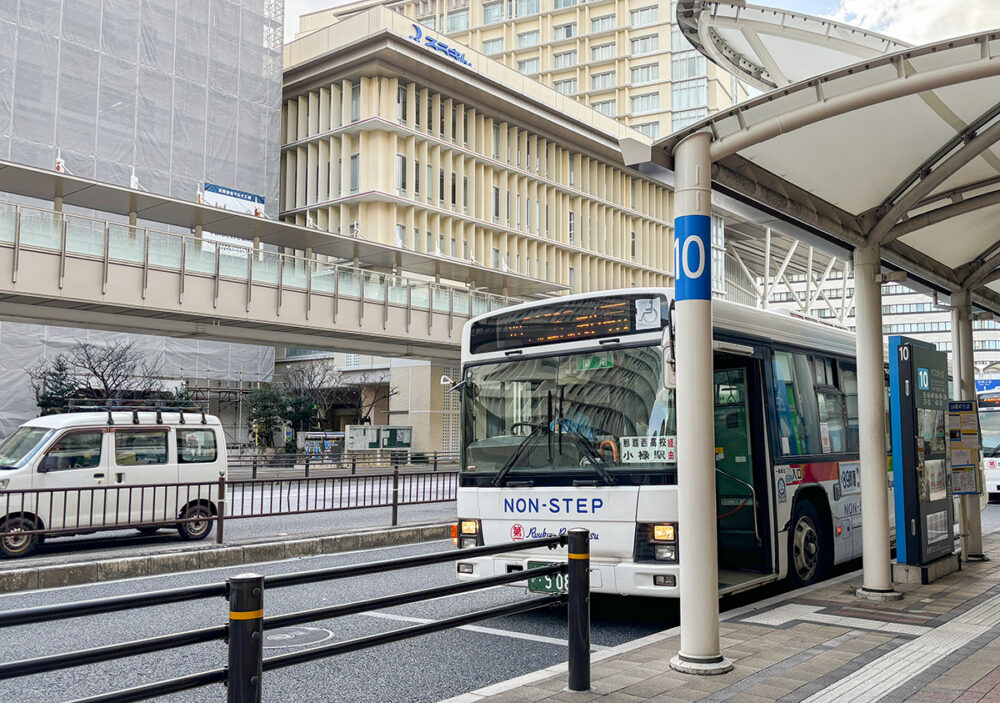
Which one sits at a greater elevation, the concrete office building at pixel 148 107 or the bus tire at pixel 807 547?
the concrete office building at pixel 148 107

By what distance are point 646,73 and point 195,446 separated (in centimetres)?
8485

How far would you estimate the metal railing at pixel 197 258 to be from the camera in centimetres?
2384

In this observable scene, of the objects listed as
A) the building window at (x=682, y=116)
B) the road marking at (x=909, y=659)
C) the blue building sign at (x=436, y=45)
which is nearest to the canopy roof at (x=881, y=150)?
the road marking at (x=909, y=659)

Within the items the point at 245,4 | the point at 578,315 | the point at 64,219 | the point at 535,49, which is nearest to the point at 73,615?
the point at 578,315

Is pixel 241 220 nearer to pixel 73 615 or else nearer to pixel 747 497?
pixel 747 497

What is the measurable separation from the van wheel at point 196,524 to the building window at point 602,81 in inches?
3411

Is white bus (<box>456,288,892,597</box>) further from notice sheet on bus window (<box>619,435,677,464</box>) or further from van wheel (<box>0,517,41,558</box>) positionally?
van wheel (<box>0,517,41,558</box>)

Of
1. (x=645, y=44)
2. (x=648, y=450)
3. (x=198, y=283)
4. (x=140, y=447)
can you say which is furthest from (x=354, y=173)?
(x=648, y=450)

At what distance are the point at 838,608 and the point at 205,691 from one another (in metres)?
5.28

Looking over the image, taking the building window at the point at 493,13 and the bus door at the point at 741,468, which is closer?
the bus door at the point at 741,468

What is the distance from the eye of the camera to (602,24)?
3735 inches

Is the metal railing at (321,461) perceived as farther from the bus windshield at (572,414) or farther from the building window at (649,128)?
the building window at (649,128)

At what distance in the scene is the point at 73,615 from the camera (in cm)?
325

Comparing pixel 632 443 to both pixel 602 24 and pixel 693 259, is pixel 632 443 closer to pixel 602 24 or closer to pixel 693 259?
pixel 693 259
